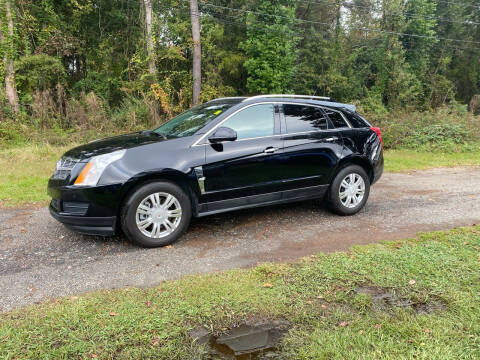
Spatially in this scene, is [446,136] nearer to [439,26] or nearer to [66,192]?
[66,192]

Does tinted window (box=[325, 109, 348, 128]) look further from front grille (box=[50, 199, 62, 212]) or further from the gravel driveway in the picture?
front grille (box=[50, 199, 62, 212])

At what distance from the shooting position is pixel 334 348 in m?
2.49

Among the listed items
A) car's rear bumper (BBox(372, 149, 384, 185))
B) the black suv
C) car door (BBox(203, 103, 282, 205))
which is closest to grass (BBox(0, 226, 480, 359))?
the black suv

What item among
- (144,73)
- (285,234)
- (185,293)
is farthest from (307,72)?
(185,293)

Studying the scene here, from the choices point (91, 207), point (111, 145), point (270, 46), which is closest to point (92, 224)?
point (91, 207)

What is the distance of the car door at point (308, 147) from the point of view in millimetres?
5020

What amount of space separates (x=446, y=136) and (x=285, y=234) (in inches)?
459

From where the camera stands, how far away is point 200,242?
178 inches

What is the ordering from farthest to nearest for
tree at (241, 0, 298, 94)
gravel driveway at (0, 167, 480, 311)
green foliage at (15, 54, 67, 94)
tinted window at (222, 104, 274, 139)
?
tree at (241, 0, 298, 94), green foliage at (15, 54, 67, 94), tinted window at (222, 104, 274, 139), gravel driveway at (0, 167, 480, 311)

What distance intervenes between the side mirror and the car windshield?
29cm

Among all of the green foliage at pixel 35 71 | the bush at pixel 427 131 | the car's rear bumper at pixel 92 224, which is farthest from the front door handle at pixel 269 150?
the green foliage at pixel 35 71

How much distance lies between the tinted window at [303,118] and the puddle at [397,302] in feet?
8.27

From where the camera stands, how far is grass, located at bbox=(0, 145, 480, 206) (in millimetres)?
6668

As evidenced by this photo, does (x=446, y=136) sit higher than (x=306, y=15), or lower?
lower
